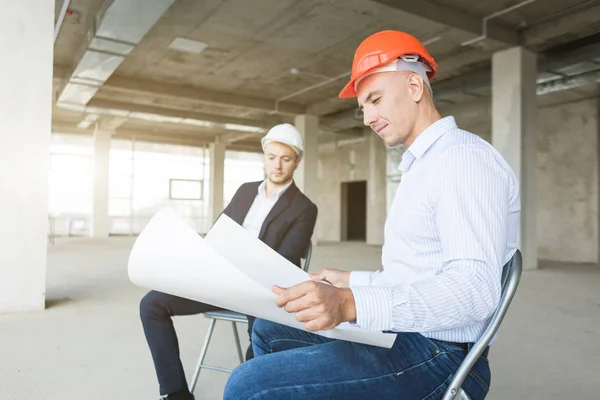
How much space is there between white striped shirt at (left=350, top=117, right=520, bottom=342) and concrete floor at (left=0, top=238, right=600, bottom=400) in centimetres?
182

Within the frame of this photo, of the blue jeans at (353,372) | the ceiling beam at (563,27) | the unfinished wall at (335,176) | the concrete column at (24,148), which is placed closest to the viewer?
the blue jeans at (353,372)

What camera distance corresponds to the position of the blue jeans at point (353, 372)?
94 centimetres

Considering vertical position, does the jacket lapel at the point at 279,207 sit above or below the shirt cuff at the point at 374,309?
above

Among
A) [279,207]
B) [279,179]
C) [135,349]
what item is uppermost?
[279,179]

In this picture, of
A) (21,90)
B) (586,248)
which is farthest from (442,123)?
(586,248)

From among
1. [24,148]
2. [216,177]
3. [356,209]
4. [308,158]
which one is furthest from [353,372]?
[356,209]

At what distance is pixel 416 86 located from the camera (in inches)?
42.5

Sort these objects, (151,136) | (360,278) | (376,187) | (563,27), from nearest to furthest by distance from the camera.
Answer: (360,278), (563,27), (376,187), (151,136)

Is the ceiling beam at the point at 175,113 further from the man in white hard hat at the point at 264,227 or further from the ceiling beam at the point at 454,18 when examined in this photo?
the man in white hard hat at the point at 264,227

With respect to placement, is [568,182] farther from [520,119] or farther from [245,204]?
[245,204]

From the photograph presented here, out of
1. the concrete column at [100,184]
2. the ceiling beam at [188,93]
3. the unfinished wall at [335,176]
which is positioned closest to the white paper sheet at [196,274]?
the ceiling beam at [188,93]

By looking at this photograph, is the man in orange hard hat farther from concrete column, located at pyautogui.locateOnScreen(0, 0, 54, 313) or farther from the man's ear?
concrete column, located at pyautogui.locateOnScreen(0, 0, 54, 313)

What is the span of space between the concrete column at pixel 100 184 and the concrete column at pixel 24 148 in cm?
1207

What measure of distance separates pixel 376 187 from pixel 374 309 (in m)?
14.0
